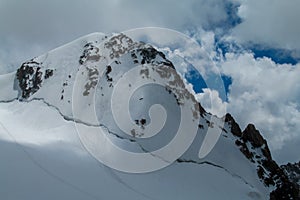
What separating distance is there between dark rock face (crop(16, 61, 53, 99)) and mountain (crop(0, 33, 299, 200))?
32 cm

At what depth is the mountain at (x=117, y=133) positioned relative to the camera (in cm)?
3897

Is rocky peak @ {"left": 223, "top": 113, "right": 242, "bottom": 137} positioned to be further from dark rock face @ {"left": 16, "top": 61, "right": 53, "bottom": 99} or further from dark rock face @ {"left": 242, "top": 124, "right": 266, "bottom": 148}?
dark rock face @ {"left": 16, "top": 61, "right": 53, "bottom": 99}

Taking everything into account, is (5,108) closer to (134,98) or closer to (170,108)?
(134,98)

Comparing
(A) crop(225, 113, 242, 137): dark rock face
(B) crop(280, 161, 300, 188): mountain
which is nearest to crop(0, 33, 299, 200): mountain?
(A) crop(225, 113, 242, 137): dark rock face

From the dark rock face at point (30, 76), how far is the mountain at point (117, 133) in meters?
0.32

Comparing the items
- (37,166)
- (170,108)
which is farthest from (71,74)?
(37,166)

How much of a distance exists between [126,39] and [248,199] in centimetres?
6403

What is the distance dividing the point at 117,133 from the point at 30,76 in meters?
37.0

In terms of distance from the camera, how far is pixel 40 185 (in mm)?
28250

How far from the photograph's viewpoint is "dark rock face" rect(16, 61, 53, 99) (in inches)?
3543

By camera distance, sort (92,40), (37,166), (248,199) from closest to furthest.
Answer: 1. (37,166)
2. (248,199)
3. (92,40)

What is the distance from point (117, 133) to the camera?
234 ft

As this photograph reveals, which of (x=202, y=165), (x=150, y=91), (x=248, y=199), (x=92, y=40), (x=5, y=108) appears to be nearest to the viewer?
(x=248, y=199)

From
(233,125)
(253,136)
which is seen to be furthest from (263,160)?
(233,125)
